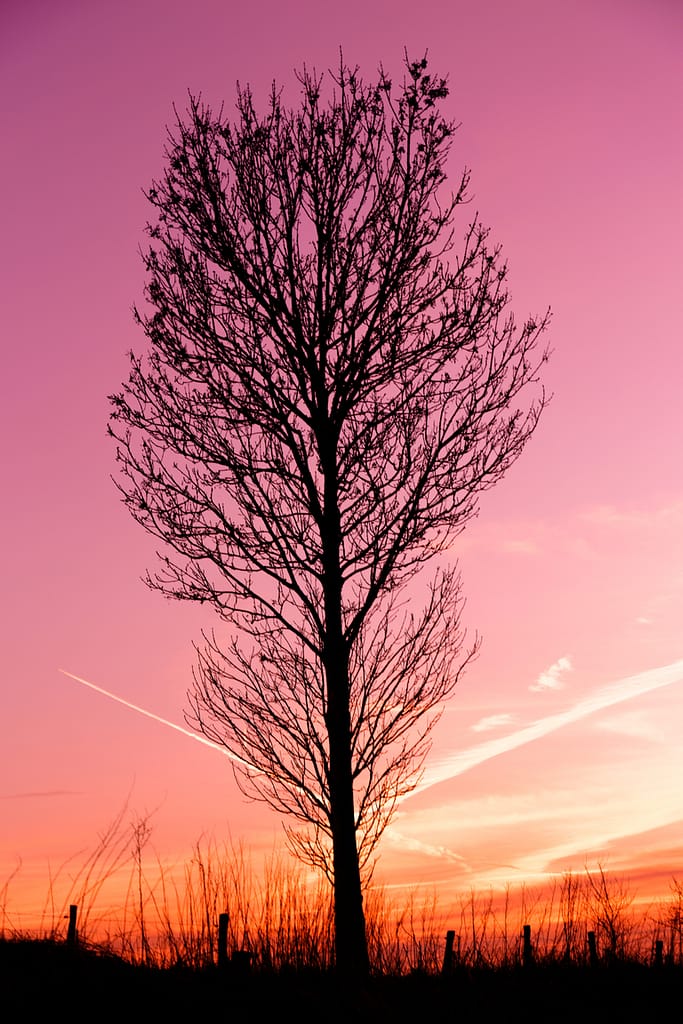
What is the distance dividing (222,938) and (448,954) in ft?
8.30

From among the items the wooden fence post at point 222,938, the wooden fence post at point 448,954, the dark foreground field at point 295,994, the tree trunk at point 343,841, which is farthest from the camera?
the wooden fence post at point 448,954

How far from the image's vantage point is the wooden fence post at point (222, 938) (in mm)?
9562

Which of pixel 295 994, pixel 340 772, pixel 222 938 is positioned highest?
pixel 340 772

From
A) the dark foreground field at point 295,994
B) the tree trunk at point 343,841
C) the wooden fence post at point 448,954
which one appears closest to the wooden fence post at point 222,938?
the dark foreground field at point 295,994

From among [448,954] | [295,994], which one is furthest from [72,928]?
[448,954]

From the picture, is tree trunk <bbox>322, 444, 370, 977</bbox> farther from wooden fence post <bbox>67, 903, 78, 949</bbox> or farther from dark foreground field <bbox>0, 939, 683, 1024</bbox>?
wooden fence post <bbox>67, 903, 78, 949</bbox>

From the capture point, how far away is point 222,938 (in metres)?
9.75

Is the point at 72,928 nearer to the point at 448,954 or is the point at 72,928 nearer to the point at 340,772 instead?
the point at 340,772

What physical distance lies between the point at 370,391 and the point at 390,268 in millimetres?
1439

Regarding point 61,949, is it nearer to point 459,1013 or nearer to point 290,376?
point 459,1013

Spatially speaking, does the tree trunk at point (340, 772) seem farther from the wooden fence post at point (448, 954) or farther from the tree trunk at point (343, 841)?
the wooden fence post at point (448, 954)

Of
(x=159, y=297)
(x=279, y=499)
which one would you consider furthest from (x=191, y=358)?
(x=279, y=499)

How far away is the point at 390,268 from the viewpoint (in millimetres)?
11719

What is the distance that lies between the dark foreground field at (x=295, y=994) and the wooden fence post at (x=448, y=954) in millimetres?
161
